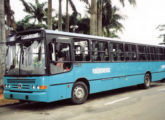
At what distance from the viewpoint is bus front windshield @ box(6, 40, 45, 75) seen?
8.21 metres

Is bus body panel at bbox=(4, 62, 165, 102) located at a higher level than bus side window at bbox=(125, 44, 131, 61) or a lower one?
lower

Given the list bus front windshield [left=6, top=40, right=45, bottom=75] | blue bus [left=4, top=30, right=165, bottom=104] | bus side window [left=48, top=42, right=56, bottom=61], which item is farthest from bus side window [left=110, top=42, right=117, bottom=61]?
bus front windshield [left=6, top=40, right=45, bottom=75]

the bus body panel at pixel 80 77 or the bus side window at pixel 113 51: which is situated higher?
the bus side window at pixel 113 51

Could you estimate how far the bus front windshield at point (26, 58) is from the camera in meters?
8.21

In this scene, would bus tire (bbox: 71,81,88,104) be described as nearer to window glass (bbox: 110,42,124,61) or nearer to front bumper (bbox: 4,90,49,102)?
front bumper (bbox: 4,90,49,102)

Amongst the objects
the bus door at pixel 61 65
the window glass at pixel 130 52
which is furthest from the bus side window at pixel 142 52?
the bus door at pixel 61 65

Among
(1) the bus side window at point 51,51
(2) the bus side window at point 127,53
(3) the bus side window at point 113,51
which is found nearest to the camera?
(1) the bus side window at point 51,51

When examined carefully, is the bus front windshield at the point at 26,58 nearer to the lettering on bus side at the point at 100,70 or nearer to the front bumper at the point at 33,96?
the front bumper at the point at 33,96

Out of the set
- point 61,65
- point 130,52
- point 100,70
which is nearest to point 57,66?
point 61,65

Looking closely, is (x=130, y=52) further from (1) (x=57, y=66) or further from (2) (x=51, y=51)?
(2) (x=51, y=51)

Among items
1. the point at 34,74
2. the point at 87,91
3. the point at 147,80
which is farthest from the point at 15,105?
the point at 147,80

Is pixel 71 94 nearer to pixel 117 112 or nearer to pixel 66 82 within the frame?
pixel 66 82

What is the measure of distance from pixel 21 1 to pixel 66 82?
1369cm

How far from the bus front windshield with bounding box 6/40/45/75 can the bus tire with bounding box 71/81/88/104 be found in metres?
1.73
